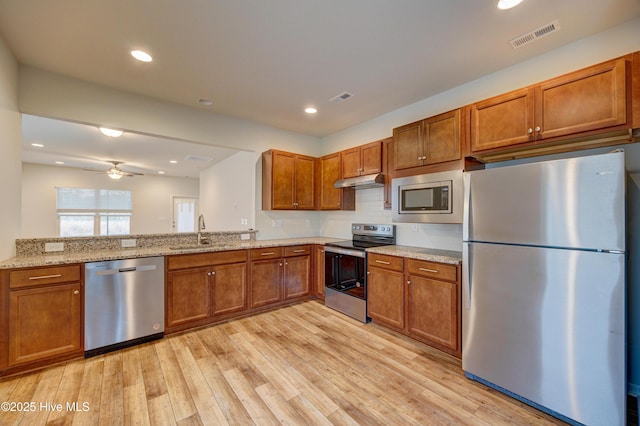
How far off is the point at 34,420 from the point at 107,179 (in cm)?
788

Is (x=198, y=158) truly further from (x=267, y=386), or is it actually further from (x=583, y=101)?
(x=583, y=101)

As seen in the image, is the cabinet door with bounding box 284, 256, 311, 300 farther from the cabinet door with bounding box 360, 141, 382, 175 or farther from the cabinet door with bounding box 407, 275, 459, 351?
the cabinet door with bounding box 407, 275, 459, 351

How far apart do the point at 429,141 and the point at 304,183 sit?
2.10 metres

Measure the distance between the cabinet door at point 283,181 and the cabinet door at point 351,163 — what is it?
0.81 metres

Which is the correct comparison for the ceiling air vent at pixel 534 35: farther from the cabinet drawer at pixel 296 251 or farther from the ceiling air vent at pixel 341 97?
the cabinet drawer at pixel 296 251

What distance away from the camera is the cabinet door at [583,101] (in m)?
1.76

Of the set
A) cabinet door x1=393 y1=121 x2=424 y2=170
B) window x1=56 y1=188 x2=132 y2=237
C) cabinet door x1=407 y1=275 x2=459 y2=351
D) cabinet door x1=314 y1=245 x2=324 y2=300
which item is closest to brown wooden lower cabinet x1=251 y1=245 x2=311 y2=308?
cabinet door x1=314 y1=245 x2=324 y2=300

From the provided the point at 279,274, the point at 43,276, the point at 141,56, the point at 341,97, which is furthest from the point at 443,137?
the point at 43,276

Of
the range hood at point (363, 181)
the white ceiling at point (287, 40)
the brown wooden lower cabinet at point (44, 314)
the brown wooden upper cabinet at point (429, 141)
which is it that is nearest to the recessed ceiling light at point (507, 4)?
the white ceiling at point (287, 40)

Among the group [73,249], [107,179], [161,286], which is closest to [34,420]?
[161,286]

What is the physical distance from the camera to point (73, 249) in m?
2.83

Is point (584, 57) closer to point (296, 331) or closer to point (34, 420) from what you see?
point (296, 331)

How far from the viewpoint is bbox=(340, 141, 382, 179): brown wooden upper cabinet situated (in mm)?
3582

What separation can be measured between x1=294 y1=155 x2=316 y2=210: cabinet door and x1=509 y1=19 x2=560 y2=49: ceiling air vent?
9.49ft
